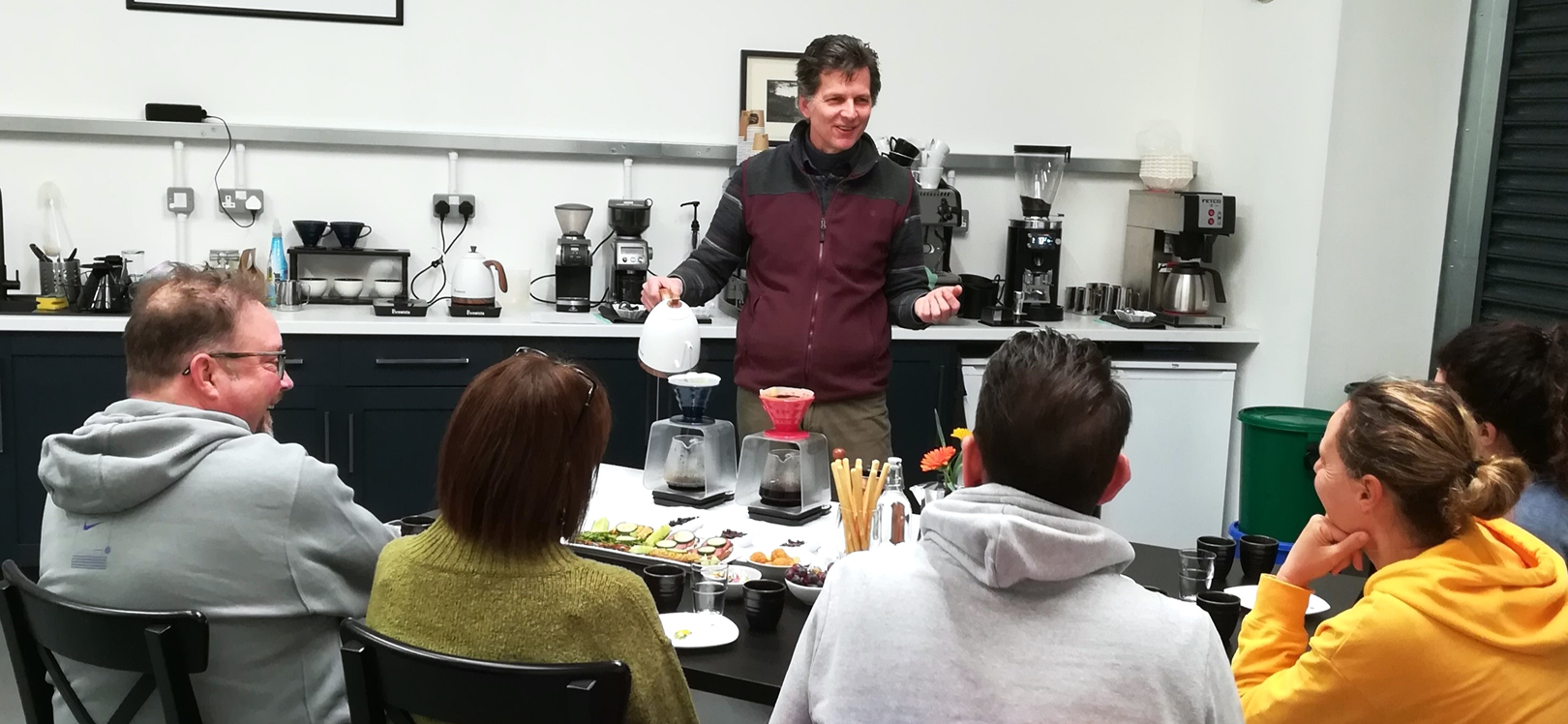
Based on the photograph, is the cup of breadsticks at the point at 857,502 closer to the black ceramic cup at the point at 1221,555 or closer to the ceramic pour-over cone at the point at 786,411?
the ceramic pour-over cone at the point at 786,411

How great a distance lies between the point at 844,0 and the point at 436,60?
1501 mm

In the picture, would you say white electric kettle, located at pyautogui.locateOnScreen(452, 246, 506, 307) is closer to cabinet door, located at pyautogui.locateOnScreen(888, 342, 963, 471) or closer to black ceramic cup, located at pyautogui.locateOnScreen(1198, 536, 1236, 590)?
cabinet door, located at pyautogui.locateOnScreen(888, 342, 963, 471)

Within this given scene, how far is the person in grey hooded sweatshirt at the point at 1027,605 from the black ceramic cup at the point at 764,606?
0.53m

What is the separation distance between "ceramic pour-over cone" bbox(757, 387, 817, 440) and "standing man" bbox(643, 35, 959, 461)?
651 millimetres

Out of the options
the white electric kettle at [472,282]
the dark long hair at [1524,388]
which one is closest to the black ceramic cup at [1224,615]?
the dark long hair at [1524,388]

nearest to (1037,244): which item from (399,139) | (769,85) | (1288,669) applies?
(769,85)

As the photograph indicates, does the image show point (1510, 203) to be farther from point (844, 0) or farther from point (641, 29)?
point (641, 29)

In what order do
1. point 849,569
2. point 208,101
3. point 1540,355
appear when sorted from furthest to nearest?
1. point 208,101
2. point 1540,355
3. point 849,569

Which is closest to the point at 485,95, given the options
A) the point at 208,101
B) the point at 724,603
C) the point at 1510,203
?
the point at 208,101

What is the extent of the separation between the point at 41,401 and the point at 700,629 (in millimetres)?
2960

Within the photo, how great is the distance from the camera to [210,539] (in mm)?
1715

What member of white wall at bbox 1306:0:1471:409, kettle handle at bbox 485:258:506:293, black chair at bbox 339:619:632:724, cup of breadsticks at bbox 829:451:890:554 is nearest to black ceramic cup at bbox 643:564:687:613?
cup of breadsticks at bbox 829:451:890:554

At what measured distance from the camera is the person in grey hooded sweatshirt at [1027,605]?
4.16 ft

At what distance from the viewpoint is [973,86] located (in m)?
4.95
